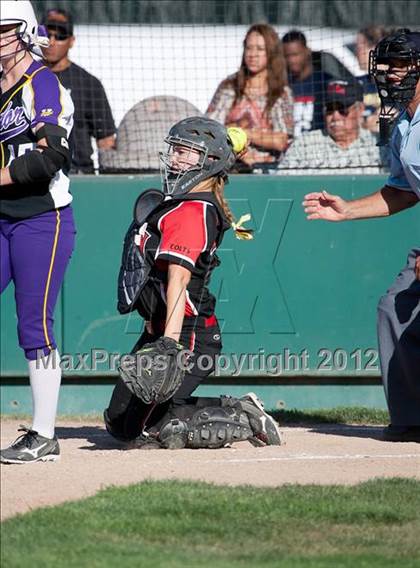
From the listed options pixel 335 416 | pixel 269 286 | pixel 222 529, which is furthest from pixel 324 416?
pixel 222 529

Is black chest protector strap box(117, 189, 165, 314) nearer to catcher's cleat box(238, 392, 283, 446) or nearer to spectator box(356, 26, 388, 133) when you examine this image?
catcher's cleat box(238, 392, 283, 446)

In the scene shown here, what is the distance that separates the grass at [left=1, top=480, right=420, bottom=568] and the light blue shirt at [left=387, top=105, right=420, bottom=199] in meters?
2.05

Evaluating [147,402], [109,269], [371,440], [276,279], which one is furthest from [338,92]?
[147,402]

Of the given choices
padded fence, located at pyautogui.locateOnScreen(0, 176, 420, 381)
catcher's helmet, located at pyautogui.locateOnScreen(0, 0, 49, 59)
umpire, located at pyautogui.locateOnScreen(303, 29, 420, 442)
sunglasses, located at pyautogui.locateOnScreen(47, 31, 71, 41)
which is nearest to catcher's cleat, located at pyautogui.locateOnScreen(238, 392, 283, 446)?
umpire, located at pyautogui.locateOnScreen(303, 29, 420, 442)

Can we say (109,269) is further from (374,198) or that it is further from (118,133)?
(374,198)

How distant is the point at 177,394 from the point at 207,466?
905 millimetres

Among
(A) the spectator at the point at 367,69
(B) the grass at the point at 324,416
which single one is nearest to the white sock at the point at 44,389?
(B) the grass at the point at 324,416

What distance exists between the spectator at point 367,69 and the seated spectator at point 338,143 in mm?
82

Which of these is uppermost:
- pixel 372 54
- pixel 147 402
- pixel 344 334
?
pixel 372 54

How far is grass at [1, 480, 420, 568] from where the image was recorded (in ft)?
14.2

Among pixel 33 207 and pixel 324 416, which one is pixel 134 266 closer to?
pixel 33 207

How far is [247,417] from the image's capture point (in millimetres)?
6801

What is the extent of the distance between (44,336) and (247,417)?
4.81 ft

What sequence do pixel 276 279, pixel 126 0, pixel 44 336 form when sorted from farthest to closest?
pixel 126 0
pixel 276 279
pixel 44 336
